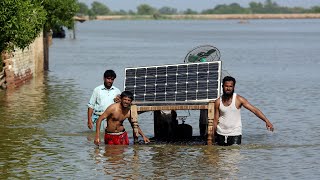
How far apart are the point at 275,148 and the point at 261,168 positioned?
2.66 meters

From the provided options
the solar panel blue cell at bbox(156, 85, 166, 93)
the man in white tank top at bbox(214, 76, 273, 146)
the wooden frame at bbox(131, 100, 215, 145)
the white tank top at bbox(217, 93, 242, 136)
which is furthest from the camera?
the solar panel blue cell at bbox(156, 85, 166, 93)

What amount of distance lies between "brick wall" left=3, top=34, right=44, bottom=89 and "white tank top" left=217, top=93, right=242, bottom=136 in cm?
1231

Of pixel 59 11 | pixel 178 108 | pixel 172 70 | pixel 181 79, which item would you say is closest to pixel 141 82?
pixel 172 70

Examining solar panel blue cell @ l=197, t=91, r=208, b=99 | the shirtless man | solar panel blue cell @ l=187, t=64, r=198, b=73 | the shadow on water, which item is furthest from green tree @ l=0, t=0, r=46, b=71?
solar panel blue cell @ l=197, t=91, r=208, b=99

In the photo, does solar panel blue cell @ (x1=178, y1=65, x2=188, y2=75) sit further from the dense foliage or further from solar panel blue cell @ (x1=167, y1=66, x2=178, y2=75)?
the dense foliage

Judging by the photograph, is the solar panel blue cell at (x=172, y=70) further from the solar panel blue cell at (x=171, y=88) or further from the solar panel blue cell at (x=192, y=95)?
the solar panel blue cell at (x=192, y=95)

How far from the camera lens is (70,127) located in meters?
22.0

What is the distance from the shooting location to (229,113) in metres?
16.5

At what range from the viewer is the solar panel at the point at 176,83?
17.7 metres

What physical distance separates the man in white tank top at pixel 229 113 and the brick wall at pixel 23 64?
12.3 m

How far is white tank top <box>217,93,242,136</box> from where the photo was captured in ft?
54.2

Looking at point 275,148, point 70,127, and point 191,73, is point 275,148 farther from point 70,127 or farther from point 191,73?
point 70,127

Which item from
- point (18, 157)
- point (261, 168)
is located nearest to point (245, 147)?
point (261, 168)

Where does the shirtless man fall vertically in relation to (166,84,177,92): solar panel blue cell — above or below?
below
